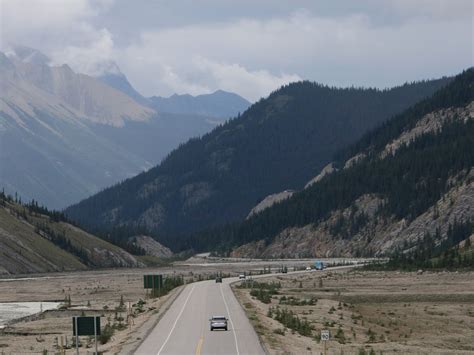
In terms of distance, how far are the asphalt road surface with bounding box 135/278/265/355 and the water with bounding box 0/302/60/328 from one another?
1293 cm

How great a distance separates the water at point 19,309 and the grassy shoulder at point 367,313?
17.9 metres

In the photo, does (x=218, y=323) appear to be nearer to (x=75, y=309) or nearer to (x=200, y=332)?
(x=200, y=332)

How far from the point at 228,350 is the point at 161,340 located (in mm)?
6941

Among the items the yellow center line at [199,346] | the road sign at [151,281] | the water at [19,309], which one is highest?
the road sign at [151,281]

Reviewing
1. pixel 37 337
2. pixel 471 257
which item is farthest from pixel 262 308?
pixel 471 257

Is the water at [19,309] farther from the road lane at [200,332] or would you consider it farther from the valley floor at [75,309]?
the road lane at [200,332]

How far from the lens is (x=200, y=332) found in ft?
224

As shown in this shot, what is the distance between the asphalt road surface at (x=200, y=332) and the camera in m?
58.9

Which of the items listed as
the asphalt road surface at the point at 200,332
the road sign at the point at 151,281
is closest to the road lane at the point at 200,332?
the asphalt road surface at the point at 200,332

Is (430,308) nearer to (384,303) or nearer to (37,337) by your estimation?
(384,303)

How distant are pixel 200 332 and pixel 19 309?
41672 millimetres

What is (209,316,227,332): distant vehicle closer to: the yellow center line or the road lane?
the road lane

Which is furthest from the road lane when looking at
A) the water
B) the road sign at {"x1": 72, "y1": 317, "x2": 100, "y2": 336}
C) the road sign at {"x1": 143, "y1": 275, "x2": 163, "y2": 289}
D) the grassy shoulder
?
the water

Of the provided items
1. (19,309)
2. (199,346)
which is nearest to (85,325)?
(199,346)
